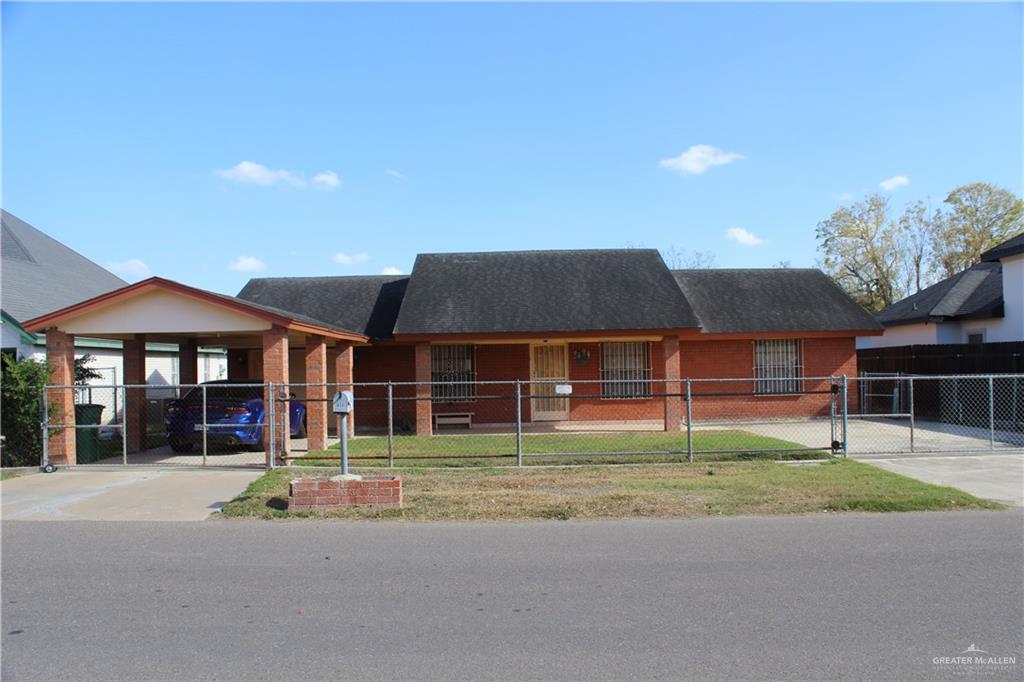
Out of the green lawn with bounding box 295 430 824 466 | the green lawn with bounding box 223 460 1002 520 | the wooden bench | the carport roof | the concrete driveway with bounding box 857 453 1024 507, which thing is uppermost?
the carport roof

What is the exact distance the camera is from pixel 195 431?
15.2 metres

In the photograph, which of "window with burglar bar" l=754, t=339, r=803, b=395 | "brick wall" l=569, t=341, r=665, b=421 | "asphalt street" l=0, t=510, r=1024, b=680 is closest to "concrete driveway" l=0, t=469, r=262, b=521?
"asphalt street" l=0, t=510, r=1024, b=680

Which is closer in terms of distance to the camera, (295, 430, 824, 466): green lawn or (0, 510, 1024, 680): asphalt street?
(0, 510, 1024, 680): asphalt street

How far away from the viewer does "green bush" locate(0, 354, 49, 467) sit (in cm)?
A: 1330

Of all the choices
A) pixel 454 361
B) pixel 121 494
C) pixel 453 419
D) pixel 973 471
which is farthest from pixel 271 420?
pixel 973 471

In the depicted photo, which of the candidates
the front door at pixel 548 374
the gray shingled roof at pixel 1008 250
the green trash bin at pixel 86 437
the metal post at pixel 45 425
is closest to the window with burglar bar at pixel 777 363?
the front door at pixel 548 374

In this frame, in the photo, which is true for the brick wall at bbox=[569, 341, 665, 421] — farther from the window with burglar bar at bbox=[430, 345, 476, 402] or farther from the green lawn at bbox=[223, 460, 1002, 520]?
the green lawn at bbox=[223, 460, 1002, 520]

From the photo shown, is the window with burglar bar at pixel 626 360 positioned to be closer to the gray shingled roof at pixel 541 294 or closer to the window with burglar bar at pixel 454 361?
the gray shingled roof at pixel 541 294

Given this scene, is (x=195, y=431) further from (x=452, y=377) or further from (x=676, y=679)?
(x=676, y=679)

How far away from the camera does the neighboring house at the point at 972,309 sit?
67.5 ft

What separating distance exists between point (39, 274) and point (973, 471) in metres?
23.7

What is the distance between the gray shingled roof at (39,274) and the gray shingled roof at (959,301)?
26.1 m

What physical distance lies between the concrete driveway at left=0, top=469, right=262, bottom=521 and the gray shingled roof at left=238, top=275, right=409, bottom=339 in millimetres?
8364

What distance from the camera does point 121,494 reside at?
10.8m
